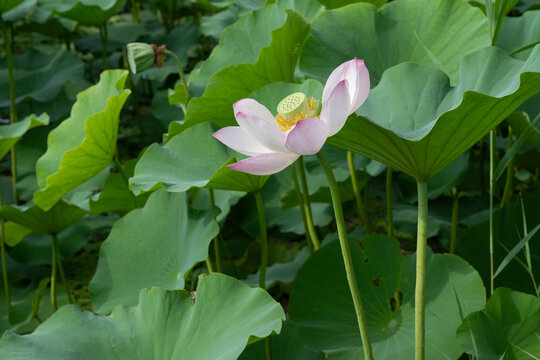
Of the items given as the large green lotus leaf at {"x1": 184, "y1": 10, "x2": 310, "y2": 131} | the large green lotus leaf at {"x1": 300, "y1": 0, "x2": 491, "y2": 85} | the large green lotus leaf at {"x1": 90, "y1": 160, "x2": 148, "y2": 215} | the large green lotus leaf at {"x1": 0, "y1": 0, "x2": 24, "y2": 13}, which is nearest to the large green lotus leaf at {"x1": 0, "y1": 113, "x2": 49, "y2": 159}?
the large green lotus leaf at {"x1": 90, "y1": 160, "x2": 148, "y2": 215}

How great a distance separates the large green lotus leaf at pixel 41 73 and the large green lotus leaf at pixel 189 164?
1426mm

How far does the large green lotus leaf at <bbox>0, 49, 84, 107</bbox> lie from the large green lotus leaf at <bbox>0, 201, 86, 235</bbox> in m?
0.96

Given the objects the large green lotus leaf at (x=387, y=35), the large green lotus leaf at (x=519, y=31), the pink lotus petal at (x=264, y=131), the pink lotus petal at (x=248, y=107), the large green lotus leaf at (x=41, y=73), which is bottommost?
the large green lotus leaf at (x=41, y=73)

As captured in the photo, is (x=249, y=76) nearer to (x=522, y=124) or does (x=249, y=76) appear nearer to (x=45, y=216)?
(x=522, y=124)

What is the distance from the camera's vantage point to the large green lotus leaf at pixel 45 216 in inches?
61.2

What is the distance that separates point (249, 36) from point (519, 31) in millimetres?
641

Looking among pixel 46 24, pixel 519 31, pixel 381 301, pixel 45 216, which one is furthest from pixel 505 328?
pixel 46 24

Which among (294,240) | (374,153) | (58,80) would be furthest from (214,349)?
(58,80)

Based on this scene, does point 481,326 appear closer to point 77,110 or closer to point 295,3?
point 295,3

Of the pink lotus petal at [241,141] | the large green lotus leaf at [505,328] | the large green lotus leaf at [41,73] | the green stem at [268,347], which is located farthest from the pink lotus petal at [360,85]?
the large green lotus leaf at [41,73]

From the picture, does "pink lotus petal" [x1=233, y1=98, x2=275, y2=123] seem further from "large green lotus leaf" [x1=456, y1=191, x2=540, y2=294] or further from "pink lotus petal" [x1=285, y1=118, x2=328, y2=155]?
"large green lotus leaf" [x1=456, y1=191, x2=540, y2=294]

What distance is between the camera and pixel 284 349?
1.20 meters

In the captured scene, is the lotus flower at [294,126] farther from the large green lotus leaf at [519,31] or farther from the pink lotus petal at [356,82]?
the large green lotus leaf at [519,31]

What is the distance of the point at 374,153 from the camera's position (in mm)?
879
